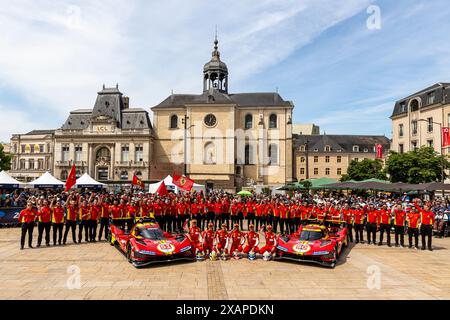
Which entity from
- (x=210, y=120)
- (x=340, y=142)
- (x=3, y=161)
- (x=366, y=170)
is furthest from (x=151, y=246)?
(x=340, y=142)

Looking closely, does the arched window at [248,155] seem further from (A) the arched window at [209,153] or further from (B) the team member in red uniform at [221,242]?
(B) the team member in red uniform at [221,242]

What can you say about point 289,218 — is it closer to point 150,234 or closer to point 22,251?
point 150,234

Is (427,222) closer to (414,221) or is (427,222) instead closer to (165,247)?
(414,221)

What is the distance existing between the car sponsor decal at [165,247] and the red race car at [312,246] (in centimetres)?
385

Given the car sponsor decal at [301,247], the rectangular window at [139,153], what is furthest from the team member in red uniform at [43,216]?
the rectangular window at [139,153]

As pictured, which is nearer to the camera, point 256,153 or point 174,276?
point 174,276

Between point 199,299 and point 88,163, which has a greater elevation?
point 88,163

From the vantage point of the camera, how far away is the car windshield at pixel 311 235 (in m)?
13.3

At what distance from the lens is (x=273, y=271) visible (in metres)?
11.7

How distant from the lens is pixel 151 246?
12398mm

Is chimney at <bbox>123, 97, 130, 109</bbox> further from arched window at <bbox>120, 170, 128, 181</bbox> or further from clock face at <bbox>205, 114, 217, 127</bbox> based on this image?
clock face at <bbox>205, 114, 217, 127</bbox>

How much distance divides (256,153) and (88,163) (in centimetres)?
3024
